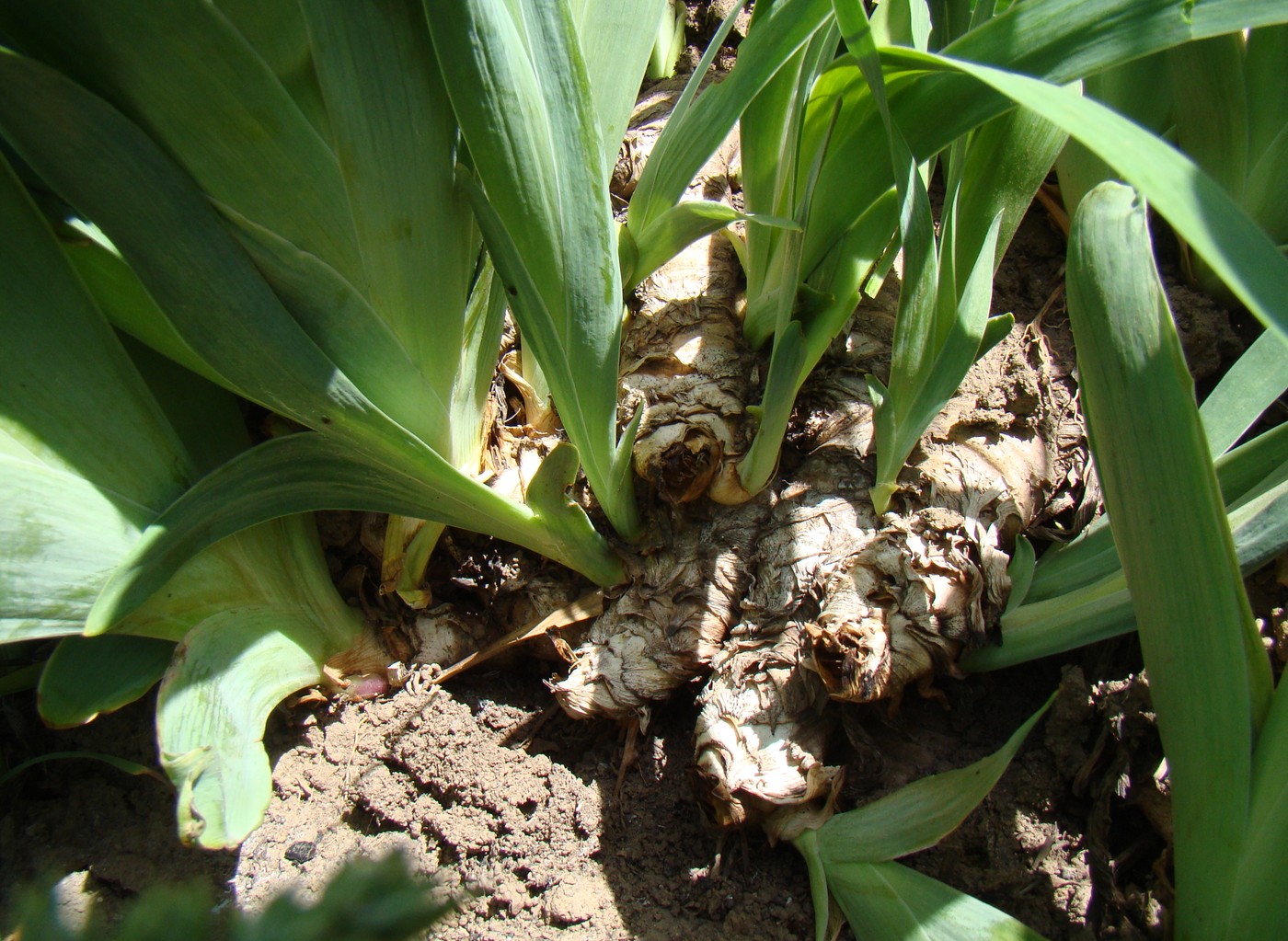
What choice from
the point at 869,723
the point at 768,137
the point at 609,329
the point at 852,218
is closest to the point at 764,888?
the point at 869,723

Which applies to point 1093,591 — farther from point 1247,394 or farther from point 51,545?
point 51,545

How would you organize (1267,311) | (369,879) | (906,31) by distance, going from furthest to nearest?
(906,31)
(1267,311)
(369,879)

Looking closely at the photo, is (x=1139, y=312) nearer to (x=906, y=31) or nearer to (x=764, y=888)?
(x=906, y=31)

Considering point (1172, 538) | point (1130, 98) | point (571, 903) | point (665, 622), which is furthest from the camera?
point (1130, 98)

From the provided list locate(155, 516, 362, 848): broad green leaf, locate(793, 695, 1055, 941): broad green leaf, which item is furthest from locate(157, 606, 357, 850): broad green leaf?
locate(793, 695, 1055, 941): broad green leaf

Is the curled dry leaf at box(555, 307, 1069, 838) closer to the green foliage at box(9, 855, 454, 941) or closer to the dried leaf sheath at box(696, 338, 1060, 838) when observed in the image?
the dried leaf sheath at box(696, 338, 1060, 838)

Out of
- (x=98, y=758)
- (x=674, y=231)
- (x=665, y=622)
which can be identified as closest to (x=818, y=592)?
(x=665, y=622)
